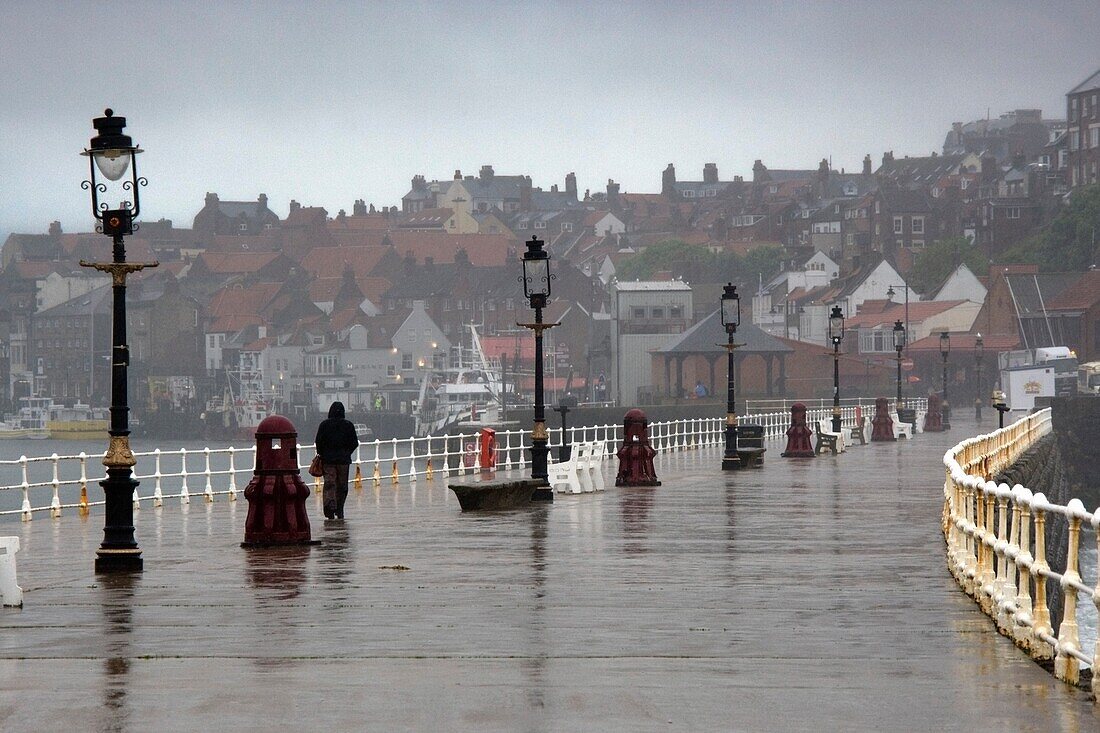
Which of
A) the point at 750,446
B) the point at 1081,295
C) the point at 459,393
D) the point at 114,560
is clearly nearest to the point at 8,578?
the point at 114,560

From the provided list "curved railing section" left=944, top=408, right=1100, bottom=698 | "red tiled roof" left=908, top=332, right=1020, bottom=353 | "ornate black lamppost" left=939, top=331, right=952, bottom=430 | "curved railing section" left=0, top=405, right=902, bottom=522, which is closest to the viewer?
"curved railing section" left=944, top=408, right=1100, bottom=698

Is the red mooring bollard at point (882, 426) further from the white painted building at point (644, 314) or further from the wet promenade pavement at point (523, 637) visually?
the white painted building at point (644, 314)

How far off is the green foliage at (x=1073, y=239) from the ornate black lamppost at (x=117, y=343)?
496 feet

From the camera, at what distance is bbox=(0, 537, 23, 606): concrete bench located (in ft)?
48.0

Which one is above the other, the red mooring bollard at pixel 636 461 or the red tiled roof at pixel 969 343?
the red tiled roof at pixel 969 343

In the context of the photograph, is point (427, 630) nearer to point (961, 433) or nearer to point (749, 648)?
point (749, 648)

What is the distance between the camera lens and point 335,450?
25.3 metres

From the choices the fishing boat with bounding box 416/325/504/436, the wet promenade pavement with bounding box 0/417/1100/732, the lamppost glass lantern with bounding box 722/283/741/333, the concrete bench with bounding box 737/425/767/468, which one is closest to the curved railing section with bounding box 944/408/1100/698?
the wet promenade pavement with bounding box 0/417/1100/732

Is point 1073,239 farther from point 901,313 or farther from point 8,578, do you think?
point 8,578

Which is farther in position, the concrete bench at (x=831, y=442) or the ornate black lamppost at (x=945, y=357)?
the ornate black lamppost at (x=945, y=357)

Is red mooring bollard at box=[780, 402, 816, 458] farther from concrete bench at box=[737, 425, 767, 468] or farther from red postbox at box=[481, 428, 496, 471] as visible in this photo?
red postbox at box=[481, 428, 496, 471]

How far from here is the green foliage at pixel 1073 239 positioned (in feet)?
536

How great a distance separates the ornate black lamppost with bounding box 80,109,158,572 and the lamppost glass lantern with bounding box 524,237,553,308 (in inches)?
469

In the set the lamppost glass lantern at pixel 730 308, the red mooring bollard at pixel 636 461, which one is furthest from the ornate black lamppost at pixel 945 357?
the red mooring bollard at pixel 636 461
